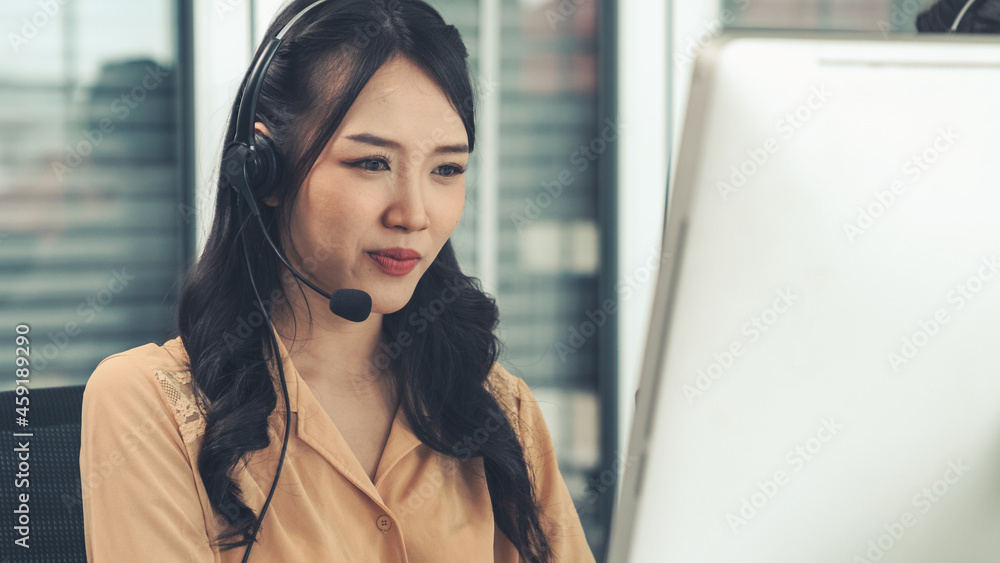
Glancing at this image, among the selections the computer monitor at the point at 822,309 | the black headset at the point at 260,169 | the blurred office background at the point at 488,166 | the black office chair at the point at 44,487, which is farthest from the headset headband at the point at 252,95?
the blurred office background at the point at 488,166

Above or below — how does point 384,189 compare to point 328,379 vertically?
above

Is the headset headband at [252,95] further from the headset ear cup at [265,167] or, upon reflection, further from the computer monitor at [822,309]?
the computer monitor at [822,309]

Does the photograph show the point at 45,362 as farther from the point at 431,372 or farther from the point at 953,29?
the point at 953,29

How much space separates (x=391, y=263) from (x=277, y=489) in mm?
284

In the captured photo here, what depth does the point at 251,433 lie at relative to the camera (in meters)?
0.88

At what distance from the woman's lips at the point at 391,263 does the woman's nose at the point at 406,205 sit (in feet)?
0.13

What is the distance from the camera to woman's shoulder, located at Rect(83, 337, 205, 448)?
85 cm

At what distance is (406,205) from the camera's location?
2.99 feet

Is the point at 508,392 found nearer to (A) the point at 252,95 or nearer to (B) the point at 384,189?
(B) the point at 384,189

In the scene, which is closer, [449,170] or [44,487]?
[44,487]

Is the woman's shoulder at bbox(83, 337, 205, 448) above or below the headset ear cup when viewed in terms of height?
below

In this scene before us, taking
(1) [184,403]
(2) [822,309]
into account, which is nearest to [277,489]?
(1) [184,403]

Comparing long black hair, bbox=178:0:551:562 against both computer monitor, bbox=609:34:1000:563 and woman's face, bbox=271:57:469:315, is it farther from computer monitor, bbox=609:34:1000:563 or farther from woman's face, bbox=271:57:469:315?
computer monitor, bbox=609:34:1000:563

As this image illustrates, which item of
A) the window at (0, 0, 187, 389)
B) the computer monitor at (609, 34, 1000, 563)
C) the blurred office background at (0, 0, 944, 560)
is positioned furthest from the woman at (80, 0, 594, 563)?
the window at (0, 0, 187, 389)
